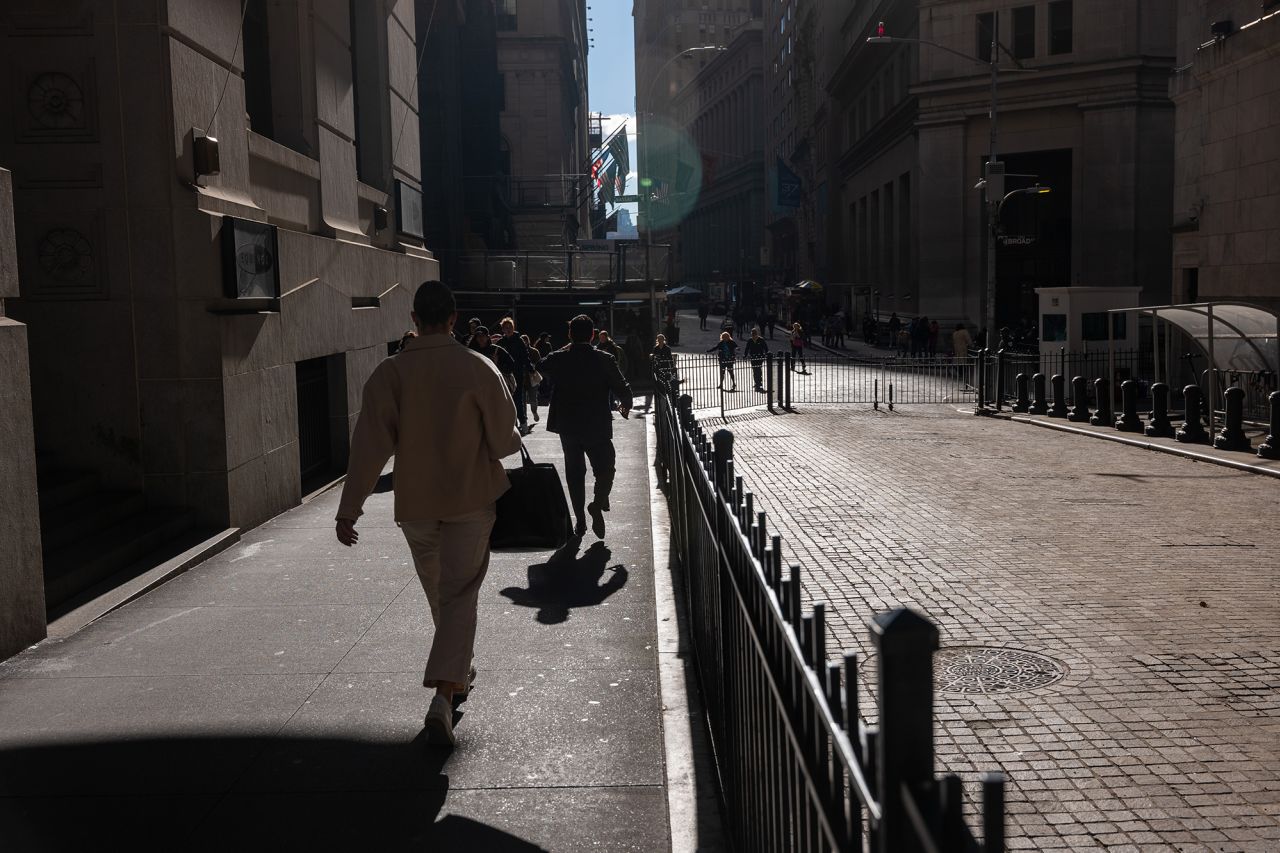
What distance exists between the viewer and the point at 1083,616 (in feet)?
27.6

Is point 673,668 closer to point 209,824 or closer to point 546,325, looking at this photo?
point 209,824

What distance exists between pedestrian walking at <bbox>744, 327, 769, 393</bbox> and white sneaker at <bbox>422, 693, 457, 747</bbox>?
994 inches

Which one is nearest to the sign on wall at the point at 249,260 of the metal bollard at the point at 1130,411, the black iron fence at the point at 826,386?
the metal bollard at the point at 1130,411

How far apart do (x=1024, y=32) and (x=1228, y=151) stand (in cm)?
2633

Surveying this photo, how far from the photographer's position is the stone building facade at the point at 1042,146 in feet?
163

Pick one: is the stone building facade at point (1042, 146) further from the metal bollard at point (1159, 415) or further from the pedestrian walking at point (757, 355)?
the metal bollard at point (1159, 415)

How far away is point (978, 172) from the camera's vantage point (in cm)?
5306

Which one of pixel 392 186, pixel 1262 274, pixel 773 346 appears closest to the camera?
pixel 392 186

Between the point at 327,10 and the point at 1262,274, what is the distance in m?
19.7

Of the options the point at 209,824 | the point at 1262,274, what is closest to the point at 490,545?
the point at 209,824

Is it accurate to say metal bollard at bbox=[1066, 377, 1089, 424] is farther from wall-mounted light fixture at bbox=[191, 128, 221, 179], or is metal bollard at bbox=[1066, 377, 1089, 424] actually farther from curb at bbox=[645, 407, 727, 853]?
wall-mounted light fixture at bbox=[191, 128, 221, 179]

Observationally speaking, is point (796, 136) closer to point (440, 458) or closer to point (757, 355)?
point (757, 355)

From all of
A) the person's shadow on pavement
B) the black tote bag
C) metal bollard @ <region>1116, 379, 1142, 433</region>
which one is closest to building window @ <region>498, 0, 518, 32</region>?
metal bollard @ <region>1116, 379, 1142, 433</region>

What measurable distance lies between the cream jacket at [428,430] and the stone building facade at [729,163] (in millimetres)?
109104
